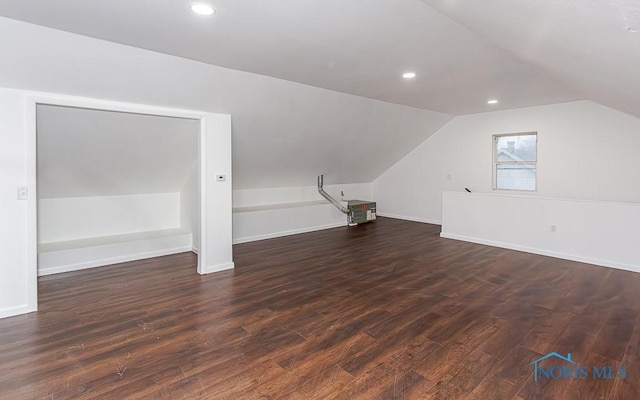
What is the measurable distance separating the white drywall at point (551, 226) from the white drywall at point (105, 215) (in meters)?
4.98

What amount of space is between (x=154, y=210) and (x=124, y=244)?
87cm

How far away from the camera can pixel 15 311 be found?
10.4ft

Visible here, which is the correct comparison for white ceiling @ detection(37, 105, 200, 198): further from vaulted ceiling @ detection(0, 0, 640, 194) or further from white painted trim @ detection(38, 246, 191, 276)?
white painted trim @ detection(38, 246, 191, 276)

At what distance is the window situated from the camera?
20.7 feet

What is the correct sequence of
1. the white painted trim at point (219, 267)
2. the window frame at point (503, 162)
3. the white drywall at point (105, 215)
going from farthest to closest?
the window frame at point (503, 162) → the white drywall at point (105, 215) → the white painted trim at point (219, 267)

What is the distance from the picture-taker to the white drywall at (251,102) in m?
2.94

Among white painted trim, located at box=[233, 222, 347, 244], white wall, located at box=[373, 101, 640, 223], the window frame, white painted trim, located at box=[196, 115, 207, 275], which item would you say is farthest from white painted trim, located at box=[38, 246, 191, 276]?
the window frame

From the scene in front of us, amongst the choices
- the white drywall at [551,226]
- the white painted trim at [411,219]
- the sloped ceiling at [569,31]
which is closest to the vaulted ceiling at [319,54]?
the sloped ceiling at [569,31]

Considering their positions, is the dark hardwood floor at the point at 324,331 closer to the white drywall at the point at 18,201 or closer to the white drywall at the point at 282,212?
the white drywall at the point at 18,201

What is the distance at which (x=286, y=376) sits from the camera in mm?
2260

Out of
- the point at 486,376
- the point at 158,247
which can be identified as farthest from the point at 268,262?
the point at 486,376

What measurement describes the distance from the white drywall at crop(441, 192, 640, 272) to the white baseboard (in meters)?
6.01

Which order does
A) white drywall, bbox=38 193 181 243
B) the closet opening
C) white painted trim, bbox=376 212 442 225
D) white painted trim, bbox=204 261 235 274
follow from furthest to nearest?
white painted trim, bbox=376 212 442 225 < white drywall, bbox=38 193 181 243 < white painted trim, bbox=204 261 235 274 < the closet opening

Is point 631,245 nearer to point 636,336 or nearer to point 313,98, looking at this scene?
point 636,336
